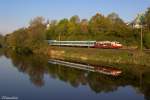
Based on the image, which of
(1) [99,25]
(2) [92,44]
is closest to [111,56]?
(2) [92,44]

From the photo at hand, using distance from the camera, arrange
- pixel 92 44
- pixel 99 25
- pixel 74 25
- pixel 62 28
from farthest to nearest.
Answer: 1. pixel 62 28
2. pixel 74 25
3. pixel 99 25
4. pixel 92 44

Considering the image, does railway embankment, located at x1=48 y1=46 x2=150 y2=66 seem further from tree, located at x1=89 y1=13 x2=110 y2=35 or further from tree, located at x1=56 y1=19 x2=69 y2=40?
tree, located at x1=56 y1=19 x2=69 y2=40

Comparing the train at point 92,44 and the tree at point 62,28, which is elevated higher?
the tree at point 62,28

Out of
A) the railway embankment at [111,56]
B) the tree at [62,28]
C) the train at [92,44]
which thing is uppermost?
the tree at [62,28]

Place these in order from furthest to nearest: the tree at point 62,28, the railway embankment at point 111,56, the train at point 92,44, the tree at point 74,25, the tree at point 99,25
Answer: the tree at point 62,28 → the tree at point 74,25 → the tree at point 99,25 → the train at point 92,44 → the railway embankment at point 111,56

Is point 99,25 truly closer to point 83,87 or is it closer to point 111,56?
point 111,56

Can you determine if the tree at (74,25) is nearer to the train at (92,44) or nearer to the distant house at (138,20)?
the train at (92,44)

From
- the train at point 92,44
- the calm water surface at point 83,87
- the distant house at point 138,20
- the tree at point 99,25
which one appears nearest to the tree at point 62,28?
the train at point 92,44

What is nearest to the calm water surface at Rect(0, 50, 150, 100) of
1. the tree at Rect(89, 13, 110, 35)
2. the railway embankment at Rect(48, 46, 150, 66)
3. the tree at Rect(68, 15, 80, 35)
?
the railway embankment at Rect(48, 46, 150, 66)

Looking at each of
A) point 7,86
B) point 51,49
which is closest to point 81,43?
point 51,49

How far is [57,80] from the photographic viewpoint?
31.5 m

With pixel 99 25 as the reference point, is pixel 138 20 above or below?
above

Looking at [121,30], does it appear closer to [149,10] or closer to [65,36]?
[149,10]

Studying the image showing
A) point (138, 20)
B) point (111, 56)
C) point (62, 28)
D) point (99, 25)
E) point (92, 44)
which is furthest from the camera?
point (62, 28)
